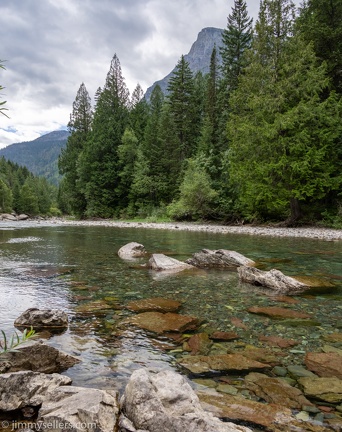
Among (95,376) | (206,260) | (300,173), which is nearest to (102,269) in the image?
(206,260)

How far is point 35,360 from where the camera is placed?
3.79 meters

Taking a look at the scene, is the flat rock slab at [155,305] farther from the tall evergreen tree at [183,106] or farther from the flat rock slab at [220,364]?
the tall evergreen tree at [183,106]

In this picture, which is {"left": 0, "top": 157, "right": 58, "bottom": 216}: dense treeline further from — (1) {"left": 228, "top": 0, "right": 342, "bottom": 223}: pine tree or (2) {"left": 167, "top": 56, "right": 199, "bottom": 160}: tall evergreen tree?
(1) {"left": 228, "top": 0, "right": 342, "bottom": 223}: pine tree

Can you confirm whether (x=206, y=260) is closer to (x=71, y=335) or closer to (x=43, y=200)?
(x=71, y=335)

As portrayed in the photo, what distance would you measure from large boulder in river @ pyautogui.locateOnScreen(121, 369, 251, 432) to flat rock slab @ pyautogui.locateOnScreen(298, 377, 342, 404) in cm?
117

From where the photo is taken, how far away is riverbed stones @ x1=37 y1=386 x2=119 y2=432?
8.38ft

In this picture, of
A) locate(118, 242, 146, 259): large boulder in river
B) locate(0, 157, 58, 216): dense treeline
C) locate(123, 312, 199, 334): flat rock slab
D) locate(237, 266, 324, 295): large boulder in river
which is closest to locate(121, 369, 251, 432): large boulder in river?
locate(123, 312, 199, 334): flat rock slab

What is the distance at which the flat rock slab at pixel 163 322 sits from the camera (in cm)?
539

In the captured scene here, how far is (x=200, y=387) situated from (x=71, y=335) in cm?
240

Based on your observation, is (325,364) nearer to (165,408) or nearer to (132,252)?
(165,408)

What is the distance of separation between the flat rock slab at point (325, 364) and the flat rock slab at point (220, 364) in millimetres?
581

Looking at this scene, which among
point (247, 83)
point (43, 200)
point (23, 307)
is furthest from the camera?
point (43, 200)

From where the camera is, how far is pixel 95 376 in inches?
148

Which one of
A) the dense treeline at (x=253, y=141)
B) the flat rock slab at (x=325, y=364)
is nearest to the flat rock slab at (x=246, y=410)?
→ the flat rock slab at (x=325, y=364)
